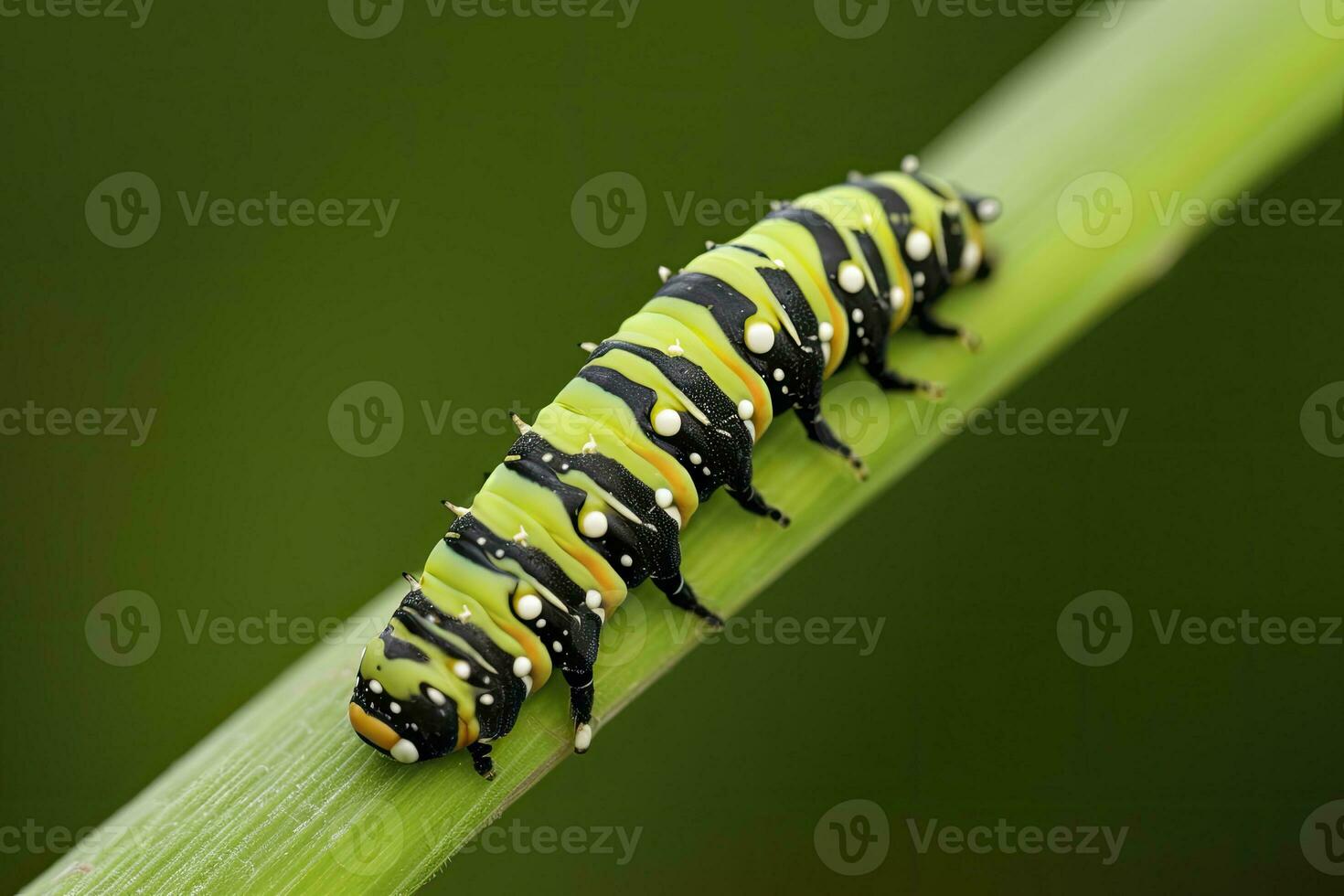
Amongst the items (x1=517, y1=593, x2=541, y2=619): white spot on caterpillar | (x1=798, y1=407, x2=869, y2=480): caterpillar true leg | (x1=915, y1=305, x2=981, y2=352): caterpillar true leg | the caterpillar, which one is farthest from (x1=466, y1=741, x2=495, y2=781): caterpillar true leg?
(x1=915, y1=305, x2=981, y2=352): caterpillar true leg

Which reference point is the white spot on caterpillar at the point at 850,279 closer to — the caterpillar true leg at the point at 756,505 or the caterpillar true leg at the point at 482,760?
the caterpillar true leg at the point at 756,505

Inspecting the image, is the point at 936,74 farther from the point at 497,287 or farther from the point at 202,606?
the point at 202,606

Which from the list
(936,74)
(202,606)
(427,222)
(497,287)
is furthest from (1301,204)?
(202,606)

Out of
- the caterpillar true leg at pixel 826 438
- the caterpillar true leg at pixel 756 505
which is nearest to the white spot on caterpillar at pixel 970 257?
the caterpillar true leg at pixel 826 438

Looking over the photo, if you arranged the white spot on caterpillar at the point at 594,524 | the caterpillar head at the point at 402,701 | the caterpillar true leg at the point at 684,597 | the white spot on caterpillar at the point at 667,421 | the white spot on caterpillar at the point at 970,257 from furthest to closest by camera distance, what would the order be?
the white spot on caterpillar at the point at 970,257
the white spot on caterpillar at the point at 667,421
the white spot on caterpillar at the point at 594,524
the caterpillar true leg at the point at 684,597
the caterpillar head at the point at 402,701

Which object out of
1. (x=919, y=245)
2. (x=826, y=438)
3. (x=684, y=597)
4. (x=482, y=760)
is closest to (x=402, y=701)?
(x=482, y=760)

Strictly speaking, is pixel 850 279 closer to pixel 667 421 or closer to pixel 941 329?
pixel 941 329
